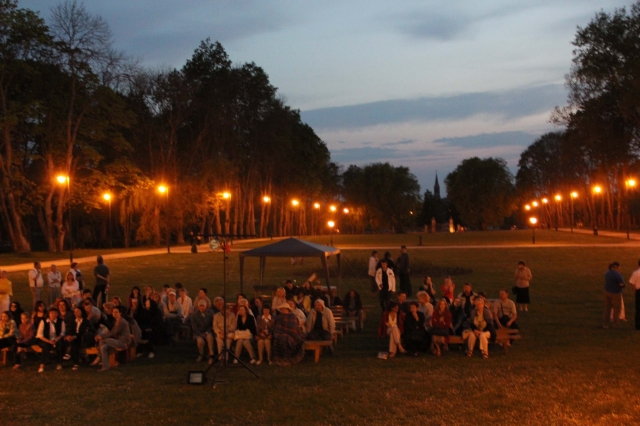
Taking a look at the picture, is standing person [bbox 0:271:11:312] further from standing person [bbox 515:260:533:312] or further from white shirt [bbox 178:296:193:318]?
standing person [bbox 515:260:533:312]

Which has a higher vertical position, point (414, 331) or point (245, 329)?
point (245, 329)

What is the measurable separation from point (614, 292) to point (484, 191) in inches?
3633

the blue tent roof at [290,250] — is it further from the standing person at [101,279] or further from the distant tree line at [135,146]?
the distant tree line at [135,146]

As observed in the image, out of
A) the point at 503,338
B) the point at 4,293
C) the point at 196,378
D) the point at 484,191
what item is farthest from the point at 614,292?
the point at 484,191

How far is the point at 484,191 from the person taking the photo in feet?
345

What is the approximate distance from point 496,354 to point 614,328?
4216 millimetres

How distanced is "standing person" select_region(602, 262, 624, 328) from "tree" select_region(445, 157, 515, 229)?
91286 mm

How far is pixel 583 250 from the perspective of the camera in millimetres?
39406

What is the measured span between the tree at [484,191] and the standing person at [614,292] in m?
91.3

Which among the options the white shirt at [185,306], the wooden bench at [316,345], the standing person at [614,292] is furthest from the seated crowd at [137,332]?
the standing person at [614,292]

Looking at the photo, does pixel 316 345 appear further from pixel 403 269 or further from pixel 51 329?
pixel 403 269

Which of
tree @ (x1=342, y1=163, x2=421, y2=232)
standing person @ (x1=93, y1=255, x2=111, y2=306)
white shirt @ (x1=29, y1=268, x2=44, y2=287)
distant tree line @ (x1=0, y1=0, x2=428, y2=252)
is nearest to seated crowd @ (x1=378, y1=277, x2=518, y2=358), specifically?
standing person @ (x1=93, y1=255, x2=111, y2=306)

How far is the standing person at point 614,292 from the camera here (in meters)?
15.1

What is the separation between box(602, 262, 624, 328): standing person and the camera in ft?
49.5
